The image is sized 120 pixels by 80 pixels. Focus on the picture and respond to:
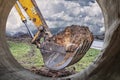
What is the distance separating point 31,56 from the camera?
8469 mm

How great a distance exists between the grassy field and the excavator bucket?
232cm

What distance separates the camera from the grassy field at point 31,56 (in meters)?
7.62

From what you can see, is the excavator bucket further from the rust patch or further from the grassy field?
the grassy field

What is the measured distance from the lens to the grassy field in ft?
25.0

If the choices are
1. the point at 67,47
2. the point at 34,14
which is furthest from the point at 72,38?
the point at 34,14

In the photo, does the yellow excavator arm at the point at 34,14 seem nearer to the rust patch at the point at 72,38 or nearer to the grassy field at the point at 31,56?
the rust patch at the point at 72,38

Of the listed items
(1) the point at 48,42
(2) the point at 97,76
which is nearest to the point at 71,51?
(1) the point at 48,42

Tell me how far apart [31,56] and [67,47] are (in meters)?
3.80

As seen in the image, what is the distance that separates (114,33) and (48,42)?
Result: 3.44 meters

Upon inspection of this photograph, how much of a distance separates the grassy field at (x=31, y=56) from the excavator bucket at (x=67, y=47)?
2323 mm

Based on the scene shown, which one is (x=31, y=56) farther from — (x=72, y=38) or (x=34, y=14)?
(x=72, y=38)

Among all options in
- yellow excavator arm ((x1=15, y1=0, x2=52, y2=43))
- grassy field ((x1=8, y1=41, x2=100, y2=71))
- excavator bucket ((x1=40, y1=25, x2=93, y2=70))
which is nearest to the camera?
excavator bucket ((x1=40, y1=25, x2=93, y2=70))

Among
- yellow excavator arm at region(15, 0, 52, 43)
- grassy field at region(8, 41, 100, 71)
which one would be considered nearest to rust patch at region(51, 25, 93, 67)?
yellow excavator arm at region(15, 0, 52, 43)

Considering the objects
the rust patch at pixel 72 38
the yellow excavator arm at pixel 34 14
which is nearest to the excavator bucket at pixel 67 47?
the rust patch at pixel 72 38
